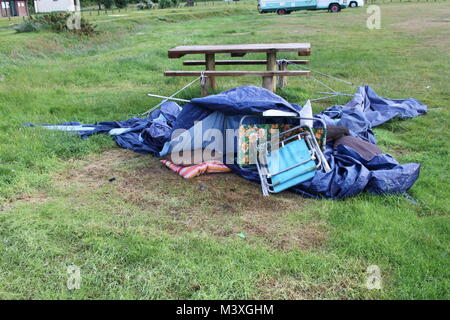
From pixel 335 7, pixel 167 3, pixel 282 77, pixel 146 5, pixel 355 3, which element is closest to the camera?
pixel 282 77

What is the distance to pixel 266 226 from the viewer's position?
3713 millimetres

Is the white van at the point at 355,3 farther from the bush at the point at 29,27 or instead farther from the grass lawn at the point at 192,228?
the grass lawn at the point at 192,228

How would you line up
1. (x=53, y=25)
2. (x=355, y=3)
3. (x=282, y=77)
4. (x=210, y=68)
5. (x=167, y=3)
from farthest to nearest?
(x=167, y=3) < (x=355, y=3) < (x=53, y=25) < (x=282, y=77) < (x=210, y=68)

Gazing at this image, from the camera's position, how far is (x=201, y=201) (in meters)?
4.16

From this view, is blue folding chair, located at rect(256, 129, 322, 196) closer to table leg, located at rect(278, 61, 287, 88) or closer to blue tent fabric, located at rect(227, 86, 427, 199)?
blue tent fabric, located at rect(227, 86, 427, 199)

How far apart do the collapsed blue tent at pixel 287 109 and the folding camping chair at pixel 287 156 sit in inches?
3.9

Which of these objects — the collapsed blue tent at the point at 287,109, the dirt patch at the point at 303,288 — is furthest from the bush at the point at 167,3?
the dirt patch at the point at 303,288

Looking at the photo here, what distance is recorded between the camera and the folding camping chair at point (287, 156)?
4.28 m

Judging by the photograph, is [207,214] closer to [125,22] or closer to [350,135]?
[350,135]

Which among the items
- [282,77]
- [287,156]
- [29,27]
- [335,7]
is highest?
[335,7]

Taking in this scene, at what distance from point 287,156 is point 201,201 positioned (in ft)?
3.24

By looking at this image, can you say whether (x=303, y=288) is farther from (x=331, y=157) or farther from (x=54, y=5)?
(x=54, y=5)

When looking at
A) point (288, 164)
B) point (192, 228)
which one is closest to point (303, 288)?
point (192, 228)

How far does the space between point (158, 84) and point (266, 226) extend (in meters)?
6.14
